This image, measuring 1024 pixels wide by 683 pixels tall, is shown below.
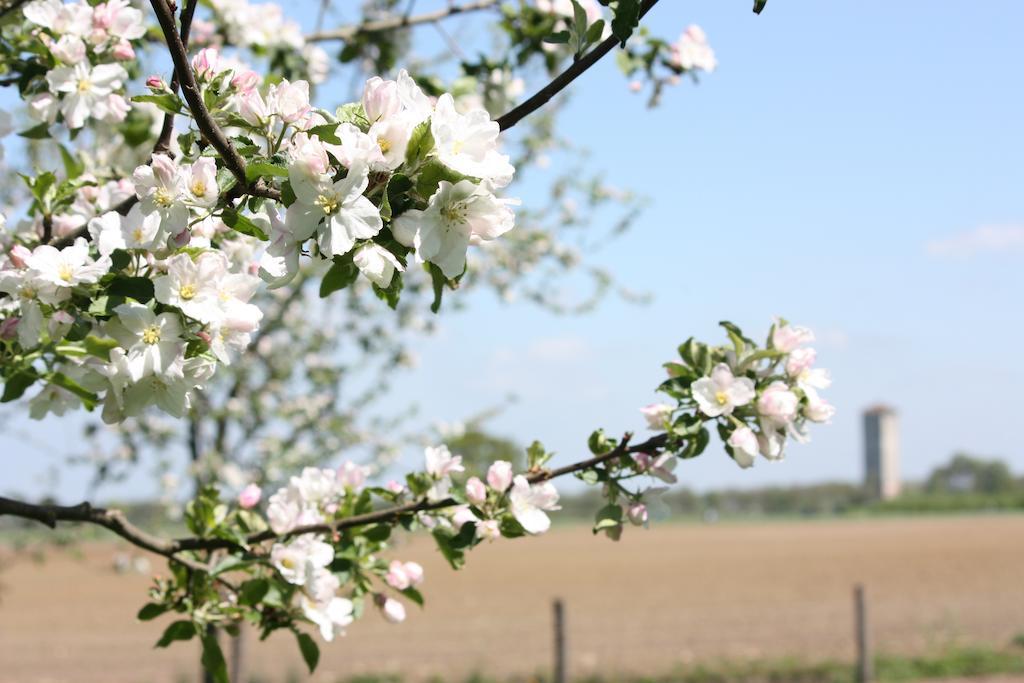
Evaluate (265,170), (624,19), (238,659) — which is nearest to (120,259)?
(265,170)

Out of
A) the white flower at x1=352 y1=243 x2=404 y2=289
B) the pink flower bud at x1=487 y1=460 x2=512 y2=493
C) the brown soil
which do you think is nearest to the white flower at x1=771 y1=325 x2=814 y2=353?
the pink flower bud at x1=487 y1=460 x2=512 y2=493

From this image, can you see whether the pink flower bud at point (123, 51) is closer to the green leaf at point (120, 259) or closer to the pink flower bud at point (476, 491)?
the green leaf at point (120, 259)

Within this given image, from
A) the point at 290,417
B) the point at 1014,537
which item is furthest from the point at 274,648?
the point at 1014,537

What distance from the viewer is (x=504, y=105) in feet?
10.8

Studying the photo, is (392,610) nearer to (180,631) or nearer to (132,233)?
(180,631)

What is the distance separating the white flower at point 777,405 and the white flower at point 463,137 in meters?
0.81

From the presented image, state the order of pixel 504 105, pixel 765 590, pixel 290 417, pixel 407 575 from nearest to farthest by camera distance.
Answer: pixel 407 575 → pixel 504 105 → pixel 290 417 → pixel 765 590

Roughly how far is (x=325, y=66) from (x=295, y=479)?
193 centimetres

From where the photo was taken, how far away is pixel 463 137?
4.48 ft

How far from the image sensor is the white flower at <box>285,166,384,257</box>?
135 centimetres

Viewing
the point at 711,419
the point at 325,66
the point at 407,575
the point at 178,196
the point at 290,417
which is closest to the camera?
the point at 178,196

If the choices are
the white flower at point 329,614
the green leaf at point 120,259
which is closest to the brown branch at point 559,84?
the green leaf at point 120,259

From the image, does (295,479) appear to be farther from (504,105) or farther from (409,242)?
(504,105)

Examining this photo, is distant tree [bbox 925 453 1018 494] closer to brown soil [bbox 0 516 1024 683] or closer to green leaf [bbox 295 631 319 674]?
brown soil [bbox 0 516 1024 683]
